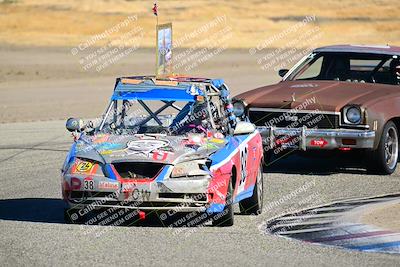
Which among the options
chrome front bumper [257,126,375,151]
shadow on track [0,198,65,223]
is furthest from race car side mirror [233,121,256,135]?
chrome front bumper [257,126,375,151]

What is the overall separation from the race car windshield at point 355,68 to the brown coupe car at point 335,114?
2 centimetres

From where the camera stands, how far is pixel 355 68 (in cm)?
1648

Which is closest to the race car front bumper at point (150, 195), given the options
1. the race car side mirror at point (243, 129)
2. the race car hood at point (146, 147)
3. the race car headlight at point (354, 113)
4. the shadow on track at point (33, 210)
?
the race car hood at point (146, 147)

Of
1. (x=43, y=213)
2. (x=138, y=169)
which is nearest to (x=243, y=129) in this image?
(x=138, y=169)

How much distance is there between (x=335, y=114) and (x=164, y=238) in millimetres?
5402

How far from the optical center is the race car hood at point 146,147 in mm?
10336

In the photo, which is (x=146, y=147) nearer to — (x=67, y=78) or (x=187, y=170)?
(x=187, y=170)

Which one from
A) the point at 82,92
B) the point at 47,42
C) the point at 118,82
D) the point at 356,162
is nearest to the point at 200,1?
the point at 47,42

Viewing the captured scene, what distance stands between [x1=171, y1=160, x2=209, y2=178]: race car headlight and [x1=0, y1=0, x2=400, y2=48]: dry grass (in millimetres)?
40179

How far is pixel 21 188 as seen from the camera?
13492 mm

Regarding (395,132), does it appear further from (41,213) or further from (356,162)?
(41,213)

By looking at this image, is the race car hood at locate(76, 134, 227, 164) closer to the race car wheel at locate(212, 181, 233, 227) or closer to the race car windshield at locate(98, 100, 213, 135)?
the race car windshield at locate(98, 100, 213, 135)

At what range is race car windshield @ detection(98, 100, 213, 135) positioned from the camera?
11289 mm

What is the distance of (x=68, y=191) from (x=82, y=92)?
71.4 feet
